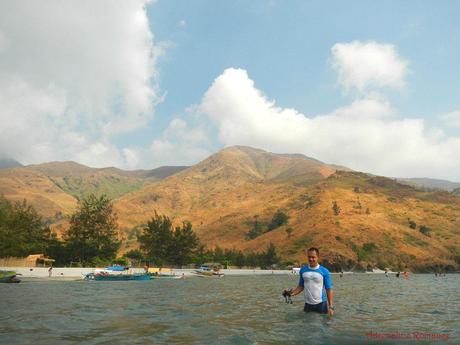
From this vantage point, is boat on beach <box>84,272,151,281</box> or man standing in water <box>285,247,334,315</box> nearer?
man standing in water <box>285,247,334,315</box>

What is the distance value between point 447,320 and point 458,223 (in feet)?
562

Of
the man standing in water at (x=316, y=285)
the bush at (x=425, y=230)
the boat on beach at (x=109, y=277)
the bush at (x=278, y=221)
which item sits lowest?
the man standing in water at (x=316, y=285)

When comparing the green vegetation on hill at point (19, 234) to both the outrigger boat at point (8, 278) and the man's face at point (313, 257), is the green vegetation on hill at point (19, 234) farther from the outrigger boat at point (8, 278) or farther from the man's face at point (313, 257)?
the man's face at point (313, 257)

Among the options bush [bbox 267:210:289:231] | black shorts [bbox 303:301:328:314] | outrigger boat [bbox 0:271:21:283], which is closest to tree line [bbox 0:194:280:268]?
outrigger boat [bbox 0:271:21:283]

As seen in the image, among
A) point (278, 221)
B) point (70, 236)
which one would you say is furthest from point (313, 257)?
point (278, 221)

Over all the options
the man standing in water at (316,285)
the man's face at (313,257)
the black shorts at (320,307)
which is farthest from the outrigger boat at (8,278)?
the man's face at (313,257)

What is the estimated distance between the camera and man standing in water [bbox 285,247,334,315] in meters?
15.8

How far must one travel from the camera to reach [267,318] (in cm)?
1934

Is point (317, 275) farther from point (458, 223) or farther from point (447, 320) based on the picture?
point (458, 223)

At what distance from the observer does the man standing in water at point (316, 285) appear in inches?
624

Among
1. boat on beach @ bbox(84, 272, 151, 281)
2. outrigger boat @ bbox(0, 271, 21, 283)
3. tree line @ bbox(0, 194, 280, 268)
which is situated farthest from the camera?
tree line @ bbox(0, 194, 280, 268)

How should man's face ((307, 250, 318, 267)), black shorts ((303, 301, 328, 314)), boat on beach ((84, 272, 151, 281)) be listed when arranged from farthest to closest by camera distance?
boat on beach ((84, 272, 151, 281)) → black shorts ((303, 301, 328, 314)) → man's face ((307, 250, 318, 267))

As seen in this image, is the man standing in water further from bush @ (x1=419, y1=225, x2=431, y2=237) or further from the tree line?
bush @ (x1=419, y1=225, x2=431, y2=237)

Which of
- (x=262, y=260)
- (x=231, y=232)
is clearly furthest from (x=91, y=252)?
(x=231, y=232)
